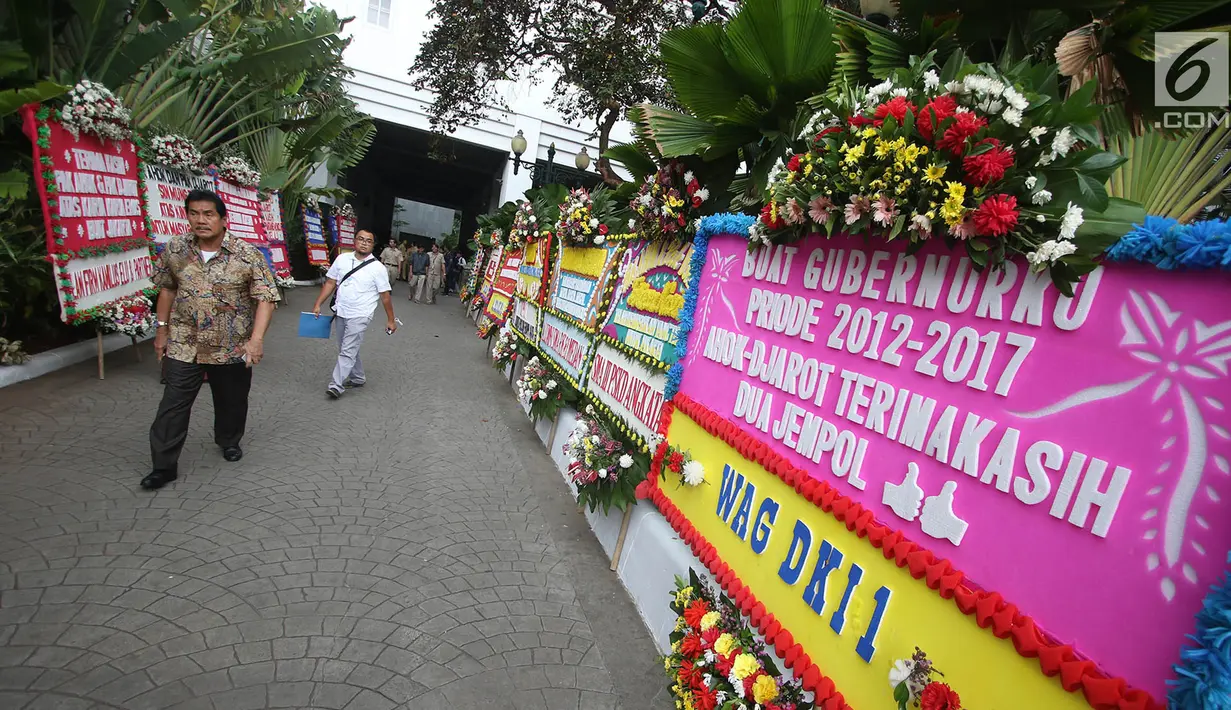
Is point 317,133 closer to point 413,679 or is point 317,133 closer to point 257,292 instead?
point 257,292

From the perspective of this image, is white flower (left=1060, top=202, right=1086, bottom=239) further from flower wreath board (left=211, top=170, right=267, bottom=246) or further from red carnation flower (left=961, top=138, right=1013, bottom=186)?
flower wreath board (left=211, top=170, right=267, bottom=246)

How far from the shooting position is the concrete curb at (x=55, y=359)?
226 inches

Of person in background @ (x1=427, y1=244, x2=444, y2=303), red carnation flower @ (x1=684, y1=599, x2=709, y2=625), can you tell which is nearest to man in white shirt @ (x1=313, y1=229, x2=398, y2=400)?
red carnation flower @ (x1=684, y1=599, x2=709, y2=625)

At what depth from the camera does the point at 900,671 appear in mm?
1854

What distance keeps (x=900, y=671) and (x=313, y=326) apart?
6.80 metres

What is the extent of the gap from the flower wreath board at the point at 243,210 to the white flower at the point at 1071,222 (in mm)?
11869

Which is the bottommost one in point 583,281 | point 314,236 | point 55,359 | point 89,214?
point 55,359

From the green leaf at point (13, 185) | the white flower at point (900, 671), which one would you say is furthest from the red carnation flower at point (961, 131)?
the green leaf at point (13, 185)

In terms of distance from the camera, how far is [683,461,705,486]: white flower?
3270 millimetres

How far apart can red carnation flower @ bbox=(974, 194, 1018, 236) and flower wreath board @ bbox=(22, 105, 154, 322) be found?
23.4 feet

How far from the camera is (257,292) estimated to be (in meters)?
4.36

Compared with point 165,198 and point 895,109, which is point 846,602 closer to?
point 895,109

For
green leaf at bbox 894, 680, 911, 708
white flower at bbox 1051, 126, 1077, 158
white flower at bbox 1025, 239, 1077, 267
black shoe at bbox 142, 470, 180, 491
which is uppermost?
white flower at bbox 1051, 126, 1077, 158

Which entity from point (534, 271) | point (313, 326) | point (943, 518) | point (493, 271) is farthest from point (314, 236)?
point (943, 518)
